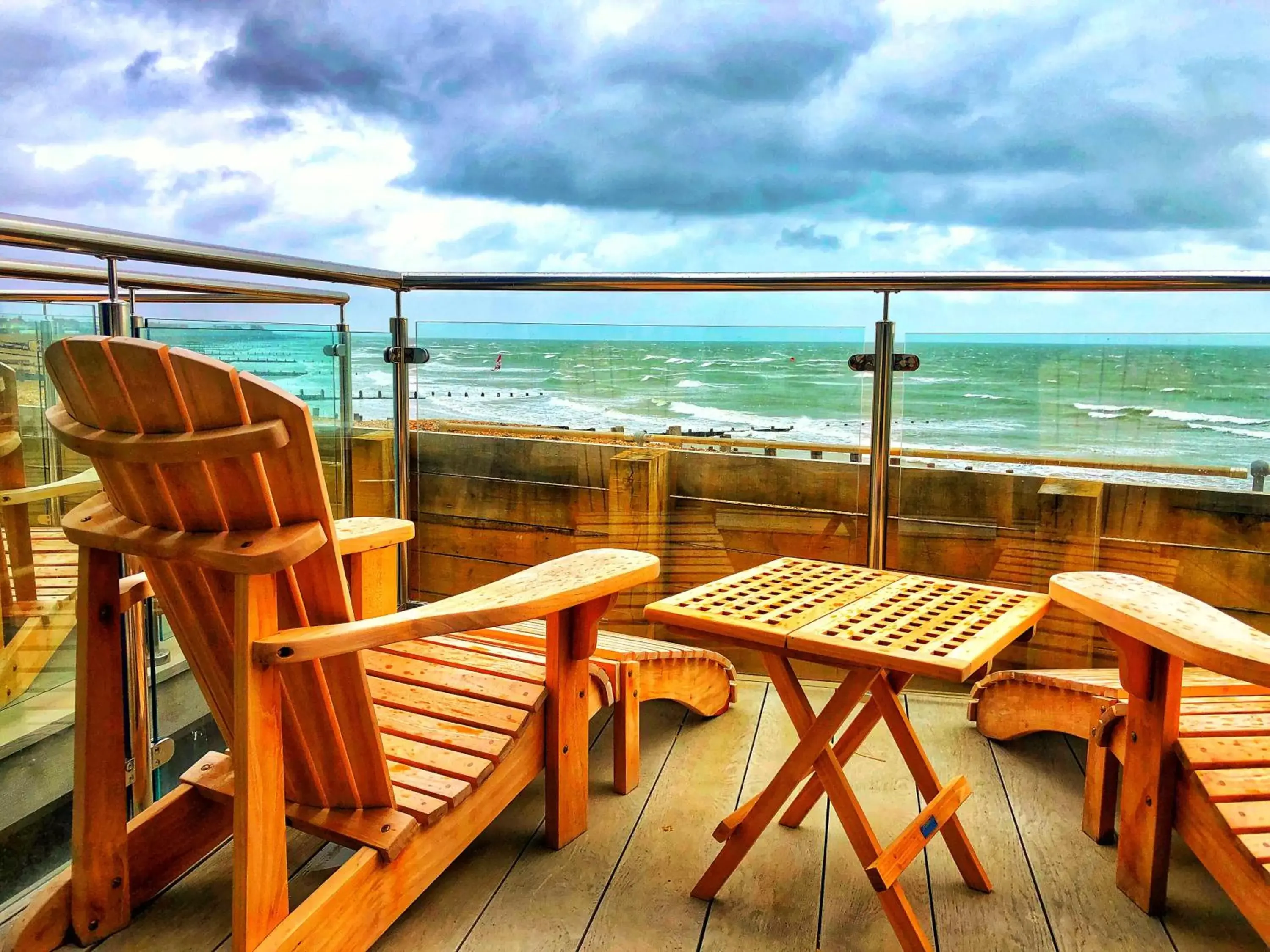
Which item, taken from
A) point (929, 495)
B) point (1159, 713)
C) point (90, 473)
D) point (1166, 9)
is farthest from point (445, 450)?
point (1166, 9)

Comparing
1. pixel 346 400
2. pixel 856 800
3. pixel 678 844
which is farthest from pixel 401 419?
pixel 856 800

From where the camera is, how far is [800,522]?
2.71 metres

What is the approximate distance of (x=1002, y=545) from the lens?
259 cm

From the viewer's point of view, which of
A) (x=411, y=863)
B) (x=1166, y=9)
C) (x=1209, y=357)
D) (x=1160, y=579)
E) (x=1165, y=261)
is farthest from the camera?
(x=1166, y=9)

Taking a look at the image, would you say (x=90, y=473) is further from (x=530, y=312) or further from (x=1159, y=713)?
(x=1159, y=713)

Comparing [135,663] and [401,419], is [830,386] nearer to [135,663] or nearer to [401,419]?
[401,419]

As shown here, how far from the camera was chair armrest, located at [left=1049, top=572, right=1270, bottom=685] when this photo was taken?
1299 mm

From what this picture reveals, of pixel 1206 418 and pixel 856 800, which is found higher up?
pixel 1206 418

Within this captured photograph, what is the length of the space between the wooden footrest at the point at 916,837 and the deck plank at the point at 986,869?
167mm

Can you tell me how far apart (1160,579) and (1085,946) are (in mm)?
1171

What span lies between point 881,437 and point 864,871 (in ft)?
4.08

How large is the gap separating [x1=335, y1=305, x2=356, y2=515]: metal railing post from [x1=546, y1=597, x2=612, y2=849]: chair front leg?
3.62ft

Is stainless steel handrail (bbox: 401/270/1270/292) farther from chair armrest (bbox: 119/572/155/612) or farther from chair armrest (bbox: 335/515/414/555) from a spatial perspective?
chair armrest (bbox: 119/572/155/612)

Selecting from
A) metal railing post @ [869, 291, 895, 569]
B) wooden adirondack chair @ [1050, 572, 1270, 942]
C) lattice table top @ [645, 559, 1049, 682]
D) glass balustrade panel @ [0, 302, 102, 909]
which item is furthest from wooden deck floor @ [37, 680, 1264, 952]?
metal railing post @ [869, 291, 895, 569]
